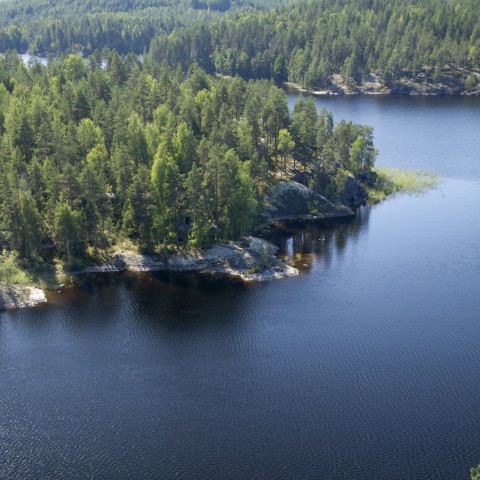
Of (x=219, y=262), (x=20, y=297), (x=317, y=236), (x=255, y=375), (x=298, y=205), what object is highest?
(x=298, y=205)

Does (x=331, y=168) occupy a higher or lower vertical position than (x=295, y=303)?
higher

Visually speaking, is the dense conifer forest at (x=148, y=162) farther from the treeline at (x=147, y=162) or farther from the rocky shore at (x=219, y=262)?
the rocky shore at (x=219, y=262)

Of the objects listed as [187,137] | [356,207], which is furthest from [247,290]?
[356,207]

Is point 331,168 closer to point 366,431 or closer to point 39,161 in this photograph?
point 39,161

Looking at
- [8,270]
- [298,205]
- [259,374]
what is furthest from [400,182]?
[8,270]

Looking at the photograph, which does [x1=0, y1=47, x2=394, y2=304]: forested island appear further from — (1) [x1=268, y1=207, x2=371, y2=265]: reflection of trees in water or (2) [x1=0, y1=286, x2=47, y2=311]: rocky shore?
(2) [x1=0, y1=286, x2=47, y2=311]: rocky shore

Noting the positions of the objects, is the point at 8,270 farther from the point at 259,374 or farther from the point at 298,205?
the point at 298,205
